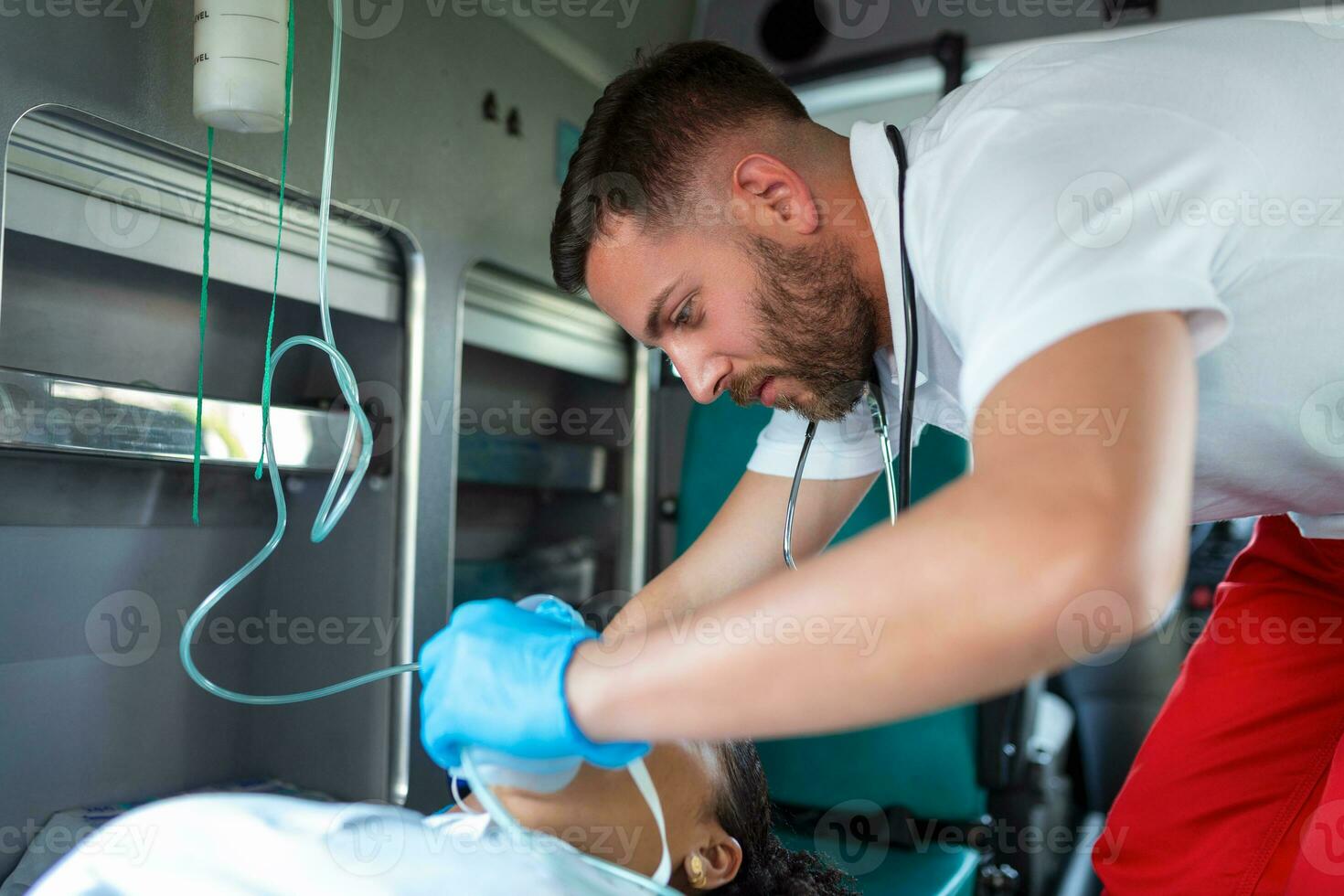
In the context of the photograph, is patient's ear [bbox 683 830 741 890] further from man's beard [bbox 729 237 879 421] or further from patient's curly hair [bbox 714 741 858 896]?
man's beard [bbox 729 237 879 421]

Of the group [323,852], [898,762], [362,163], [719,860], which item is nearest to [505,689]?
[323,852]

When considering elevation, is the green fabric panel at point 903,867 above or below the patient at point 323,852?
below

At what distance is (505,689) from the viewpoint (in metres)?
0.87

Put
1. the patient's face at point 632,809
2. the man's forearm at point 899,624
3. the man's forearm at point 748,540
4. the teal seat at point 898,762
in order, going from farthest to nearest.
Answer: the teal seat at point 898,762
the man's forearm at point 748,540
the patient's face at point 632,809
the man's forearm at point 899,624

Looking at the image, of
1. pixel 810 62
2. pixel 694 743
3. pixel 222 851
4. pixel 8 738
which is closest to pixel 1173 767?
pixel 694 743

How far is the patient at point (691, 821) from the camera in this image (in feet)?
3.58

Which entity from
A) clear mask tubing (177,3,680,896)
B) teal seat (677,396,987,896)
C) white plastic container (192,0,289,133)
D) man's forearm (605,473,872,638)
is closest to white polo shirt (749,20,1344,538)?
man's forearm (605,473,872,638)

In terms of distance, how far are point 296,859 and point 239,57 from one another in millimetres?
892

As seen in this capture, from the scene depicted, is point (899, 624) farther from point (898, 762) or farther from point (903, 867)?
point (898, 762)

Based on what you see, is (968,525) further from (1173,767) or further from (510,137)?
(510,137)

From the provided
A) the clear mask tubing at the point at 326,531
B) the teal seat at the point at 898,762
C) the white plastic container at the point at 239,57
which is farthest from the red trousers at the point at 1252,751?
the white plastic container at the point at 239,57

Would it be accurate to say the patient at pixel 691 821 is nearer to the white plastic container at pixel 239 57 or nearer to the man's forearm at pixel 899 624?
the man's forearm at pixel 899 624

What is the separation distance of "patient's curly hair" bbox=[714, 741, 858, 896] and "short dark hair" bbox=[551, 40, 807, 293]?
0.65m

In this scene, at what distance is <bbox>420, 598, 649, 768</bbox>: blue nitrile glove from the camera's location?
84 centimetres
